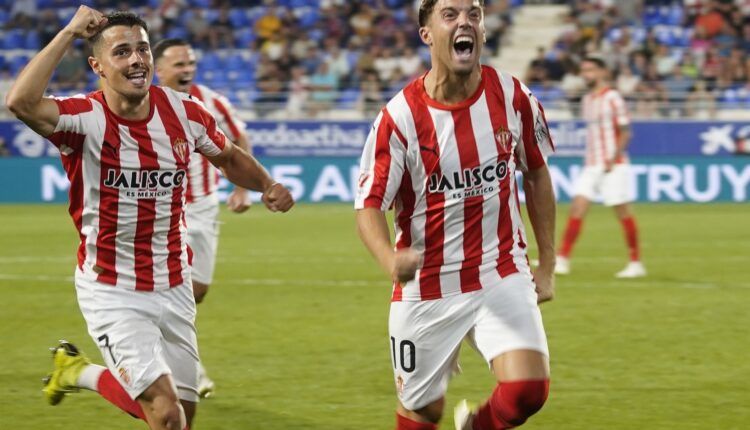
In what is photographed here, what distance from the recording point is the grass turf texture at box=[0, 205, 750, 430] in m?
7.18

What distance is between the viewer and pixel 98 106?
5477 millimetres

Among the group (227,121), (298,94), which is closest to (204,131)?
(227,121)

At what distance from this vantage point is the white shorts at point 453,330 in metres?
5.14

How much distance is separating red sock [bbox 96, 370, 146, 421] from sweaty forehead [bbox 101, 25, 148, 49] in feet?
5.26

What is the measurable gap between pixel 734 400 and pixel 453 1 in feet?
11.4

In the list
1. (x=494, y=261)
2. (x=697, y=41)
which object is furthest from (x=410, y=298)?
(x=697, y=41)

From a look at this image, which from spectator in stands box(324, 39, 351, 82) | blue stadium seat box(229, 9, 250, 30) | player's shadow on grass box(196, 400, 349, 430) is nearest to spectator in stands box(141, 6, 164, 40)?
blue stadium seat box(229, 9, 250, 30)

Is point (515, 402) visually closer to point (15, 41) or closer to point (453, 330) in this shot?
point (453, 330)

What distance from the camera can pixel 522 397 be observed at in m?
5.01

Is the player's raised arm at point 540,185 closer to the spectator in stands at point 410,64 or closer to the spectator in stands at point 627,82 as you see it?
the spectator in stands at point 627,82

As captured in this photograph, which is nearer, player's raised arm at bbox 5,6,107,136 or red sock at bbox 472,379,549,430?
red sock at bbox 472,379,549,430

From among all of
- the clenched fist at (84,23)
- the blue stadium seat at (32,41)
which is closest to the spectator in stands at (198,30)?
the blue stadium seat at (32,41)

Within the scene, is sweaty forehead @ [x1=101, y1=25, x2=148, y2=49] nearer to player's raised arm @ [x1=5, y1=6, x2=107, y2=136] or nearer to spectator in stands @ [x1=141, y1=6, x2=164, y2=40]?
player's raised arm @ [x1=5, y1=6, x2=107, y2=136]

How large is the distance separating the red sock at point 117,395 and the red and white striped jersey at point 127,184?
60cm
